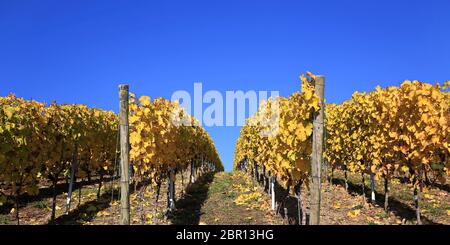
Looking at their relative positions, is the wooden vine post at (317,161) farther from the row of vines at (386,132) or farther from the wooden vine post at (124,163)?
the wooden vine post at (124,163)

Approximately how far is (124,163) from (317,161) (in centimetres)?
387

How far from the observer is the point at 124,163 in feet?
28.8

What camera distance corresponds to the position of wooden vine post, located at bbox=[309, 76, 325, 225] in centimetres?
768

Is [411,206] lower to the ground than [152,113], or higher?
lower

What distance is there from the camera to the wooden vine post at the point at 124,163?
8.77m

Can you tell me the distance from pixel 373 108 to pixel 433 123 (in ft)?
22.2

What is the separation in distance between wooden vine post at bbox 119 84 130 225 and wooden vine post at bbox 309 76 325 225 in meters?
3.72

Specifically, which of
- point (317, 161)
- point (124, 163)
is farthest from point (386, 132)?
point (124, 163)

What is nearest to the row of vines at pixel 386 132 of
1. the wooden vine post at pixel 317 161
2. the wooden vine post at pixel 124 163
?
the wooden vine post at pixel 317 161

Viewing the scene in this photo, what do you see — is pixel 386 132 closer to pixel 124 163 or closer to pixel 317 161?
pixel 317 161

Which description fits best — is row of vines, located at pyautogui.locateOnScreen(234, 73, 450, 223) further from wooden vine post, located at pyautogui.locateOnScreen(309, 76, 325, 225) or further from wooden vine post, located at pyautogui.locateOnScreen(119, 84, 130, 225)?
wooden vine post, located at pyautogui.locateOnScreen(119, 84, 130, 225)
